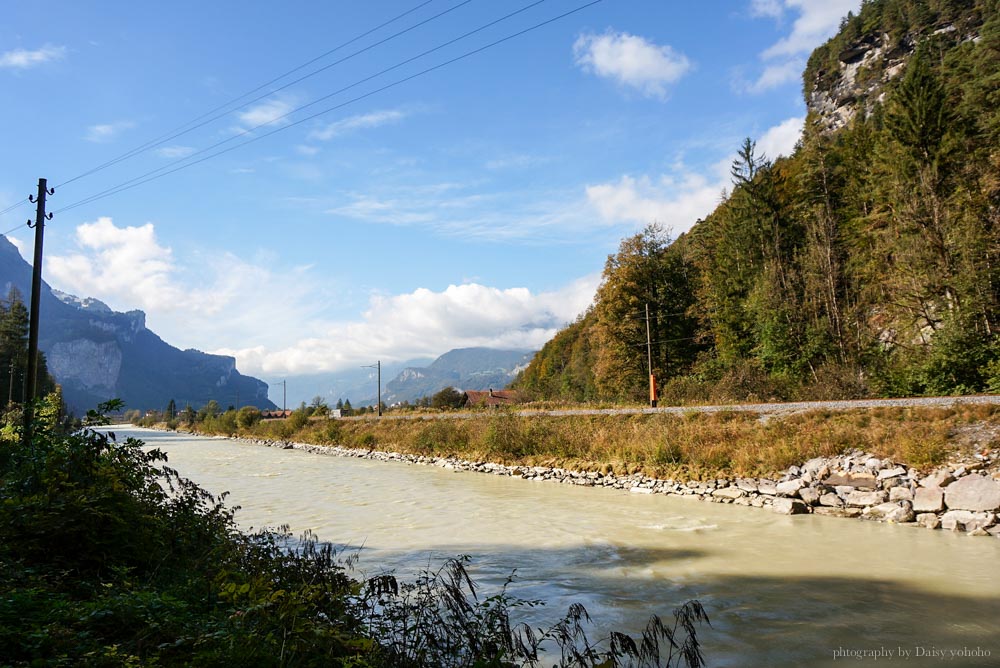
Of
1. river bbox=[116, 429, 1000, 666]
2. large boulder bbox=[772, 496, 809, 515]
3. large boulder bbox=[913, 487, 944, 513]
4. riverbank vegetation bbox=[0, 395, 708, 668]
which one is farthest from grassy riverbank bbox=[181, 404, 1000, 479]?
riverbank vegetation bbox=[0, 395, 708, 668]

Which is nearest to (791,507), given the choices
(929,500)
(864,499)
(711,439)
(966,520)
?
(864,499)

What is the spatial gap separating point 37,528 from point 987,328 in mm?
26657

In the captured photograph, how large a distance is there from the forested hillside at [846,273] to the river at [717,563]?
11549 mm

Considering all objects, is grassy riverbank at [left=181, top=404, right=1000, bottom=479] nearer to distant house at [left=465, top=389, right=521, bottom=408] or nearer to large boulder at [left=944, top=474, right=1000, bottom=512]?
large boulder at [left=944, top=474, right=1000, bottom=512]

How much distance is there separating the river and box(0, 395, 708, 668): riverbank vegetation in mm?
1023

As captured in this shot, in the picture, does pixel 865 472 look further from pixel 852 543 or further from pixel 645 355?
pixel 645 355

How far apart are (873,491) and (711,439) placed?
5848 mm

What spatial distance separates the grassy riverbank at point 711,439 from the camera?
1478 centimetres

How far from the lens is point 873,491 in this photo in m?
14.0

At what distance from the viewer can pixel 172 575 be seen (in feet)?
20.5

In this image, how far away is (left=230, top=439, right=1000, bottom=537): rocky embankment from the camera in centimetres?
1205

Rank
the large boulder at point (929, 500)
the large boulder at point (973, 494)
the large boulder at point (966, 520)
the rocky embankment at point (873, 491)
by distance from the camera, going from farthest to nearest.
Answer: the large boulder at point (929, 500)
the rocky embankment at point (873, 491)
the large boulder at point (973, 494)
the large boulder at point (966, 520)

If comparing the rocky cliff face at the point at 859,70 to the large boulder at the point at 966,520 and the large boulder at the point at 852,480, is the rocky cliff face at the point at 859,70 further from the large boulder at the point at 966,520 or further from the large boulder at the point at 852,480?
the large boulder at the point at 966,520

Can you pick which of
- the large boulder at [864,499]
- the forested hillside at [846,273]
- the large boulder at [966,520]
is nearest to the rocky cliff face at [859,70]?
the forested hillside at [846,273]
